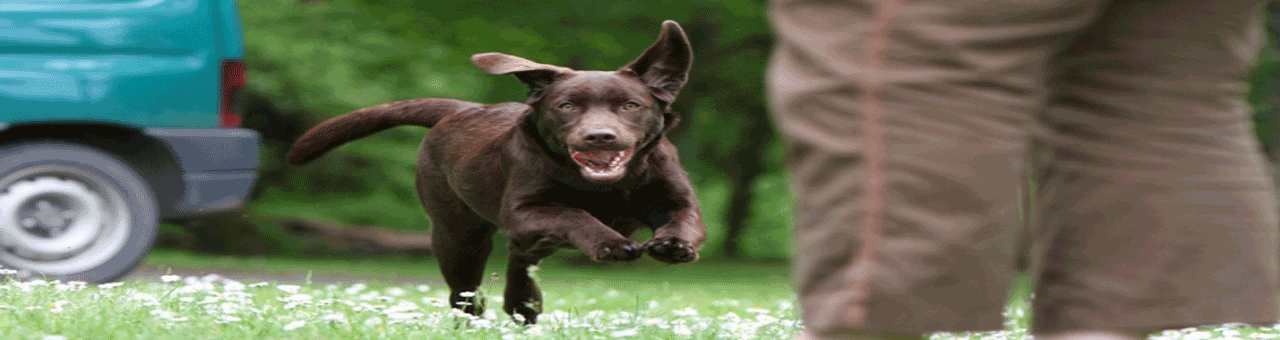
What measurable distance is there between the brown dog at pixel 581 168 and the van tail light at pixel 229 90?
8.87ft

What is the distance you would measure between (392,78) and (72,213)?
4.50 m

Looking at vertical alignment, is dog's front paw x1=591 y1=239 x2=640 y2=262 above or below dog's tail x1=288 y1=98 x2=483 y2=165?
below

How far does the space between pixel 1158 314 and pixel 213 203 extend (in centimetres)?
536

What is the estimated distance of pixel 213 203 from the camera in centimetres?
644

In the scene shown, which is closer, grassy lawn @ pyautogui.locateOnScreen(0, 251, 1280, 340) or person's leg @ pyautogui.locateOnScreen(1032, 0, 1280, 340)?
person's leg @ pyautogui.locateOnScreen(1032, 0, 1280, 340)

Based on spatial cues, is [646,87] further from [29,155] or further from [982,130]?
[29,155]

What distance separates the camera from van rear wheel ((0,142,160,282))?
595cm

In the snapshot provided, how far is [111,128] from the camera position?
6.39 m

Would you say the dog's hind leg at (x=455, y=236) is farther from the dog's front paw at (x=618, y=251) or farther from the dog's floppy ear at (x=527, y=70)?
the dog's front paw at (x=618, y=251)

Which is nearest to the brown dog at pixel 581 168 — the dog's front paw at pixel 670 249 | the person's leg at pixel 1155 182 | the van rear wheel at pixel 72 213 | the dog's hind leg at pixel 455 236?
the dog's front paw at pixel 670 249

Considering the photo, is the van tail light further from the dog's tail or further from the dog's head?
the dog's head

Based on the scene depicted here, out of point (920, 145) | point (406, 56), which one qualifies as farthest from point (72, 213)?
point (920, 145)

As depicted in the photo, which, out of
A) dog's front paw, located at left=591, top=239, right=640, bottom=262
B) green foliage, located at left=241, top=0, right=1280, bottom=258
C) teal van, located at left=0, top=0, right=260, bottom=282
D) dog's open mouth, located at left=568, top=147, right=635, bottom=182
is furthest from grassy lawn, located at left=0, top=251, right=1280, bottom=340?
green foliage, located at left=241, top=0, right=1280, bottom=258

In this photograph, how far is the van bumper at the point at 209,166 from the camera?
636 centimetres
